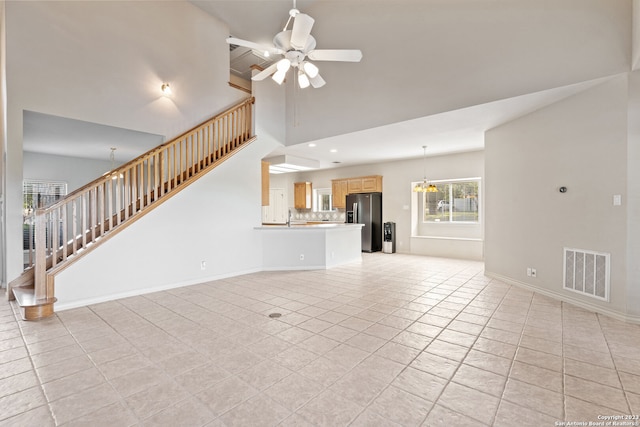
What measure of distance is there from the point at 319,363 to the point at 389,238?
21.5 ft

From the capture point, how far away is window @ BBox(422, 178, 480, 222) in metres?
7.48

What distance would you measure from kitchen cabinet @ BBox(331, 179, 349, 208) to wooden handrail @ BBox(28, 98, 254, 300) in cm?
427

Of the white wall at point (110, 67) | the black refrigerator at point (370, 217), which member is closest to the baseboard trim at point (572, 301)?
the black refrigerator at point (370, 217)

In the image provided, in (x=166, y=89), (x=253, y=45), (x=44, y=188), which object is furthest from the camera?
(x=44, y=188)

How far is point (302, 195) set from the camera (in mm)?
10516

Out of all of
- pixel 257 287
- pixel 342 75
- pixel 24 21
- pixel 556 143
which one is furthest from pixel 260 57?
pixel 556 143

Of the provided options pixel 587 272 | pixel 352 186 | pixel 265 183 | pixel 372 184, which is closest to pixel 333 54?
pixel 265 183

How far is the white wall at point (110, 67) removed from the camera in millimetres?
3750

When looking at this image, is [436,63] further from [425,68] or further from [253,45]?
[253,45]

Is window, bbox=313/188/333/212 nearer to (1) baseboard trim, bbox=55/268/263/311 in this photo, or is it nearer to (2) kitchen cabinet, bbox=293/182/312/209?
(2) kitchen cabinet, bbox=293/182/312/209

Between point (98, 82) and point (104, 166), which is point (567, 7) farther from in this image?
point (104, 166)

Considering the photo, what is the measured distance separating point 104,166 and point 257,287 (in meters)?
6.38

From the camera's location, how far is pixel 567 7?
3254mm

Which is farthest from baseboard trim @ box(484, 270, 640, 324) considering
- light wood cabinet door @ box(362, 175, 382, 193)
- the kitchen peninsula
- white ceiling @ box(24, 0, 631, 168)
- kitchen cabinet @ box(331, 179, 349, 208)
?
kitchen cabinet @ box(331, 179, 349, 208)
